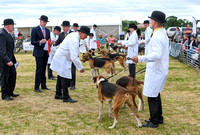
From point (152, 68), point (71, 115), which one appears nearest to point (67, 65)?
point (71, 115)

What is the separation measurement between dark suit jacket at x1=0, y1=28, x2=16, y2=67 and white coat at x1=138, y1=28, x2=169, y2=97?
3.96 meters

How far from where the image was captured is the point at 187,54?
541 inches

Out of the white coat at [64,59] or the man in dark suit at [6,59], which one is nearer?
the white coat at [64,59]

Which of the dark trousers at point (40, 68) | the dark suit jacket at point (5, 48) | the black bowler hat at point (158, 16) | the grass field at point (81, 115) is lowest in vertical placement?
the grass field at point (81, 115)

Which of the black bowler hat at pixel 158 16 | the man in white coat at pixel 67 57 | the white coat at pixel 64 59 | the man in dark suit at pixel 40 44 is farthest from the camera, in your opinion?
the man in dark suit at pixel 40 44

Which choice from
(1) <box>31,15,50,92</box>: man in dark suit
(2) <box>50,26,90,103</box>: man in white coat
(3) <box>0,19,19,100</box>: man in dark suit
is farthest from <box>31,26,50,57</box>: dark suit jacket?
(2) <box>50,26,90,103</box>: man in white coat

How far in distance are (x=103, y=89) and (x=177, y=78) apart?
6109mm

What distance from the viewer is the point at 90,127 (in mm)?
4621

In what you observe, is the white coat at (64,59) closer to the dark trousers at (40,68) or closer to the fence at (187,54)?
the dark trousers at (40,68)

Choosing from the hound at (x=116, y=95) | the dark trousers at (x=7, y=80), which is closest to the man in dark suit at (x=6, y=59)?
the dark trousers at (x=7, y=80)

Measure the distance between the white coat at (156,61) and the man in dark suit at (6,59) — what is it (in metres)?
3.95

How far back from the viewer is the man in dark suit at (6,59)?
20.0ft

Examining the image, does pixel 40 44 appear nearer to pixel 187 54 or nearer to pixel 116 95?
pixel 116 95

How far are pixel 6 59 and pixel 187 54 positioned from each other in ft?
36.8
